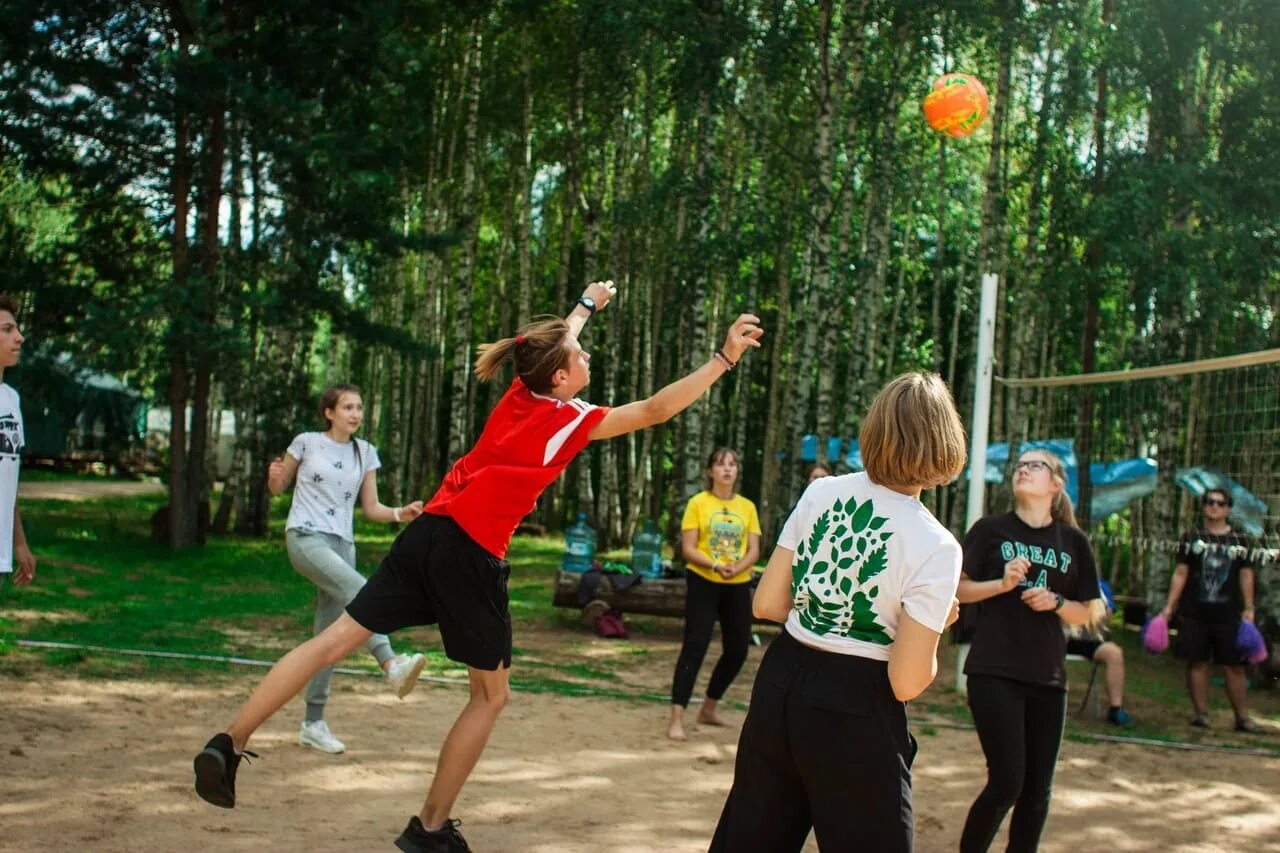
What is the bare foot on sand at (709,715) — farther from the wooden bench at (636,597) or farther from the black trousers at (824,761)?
the black trousers at (824,761)

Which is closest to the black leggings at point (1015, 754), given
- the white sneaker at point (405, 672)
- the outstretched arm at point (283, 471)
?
the white sneaker at point (405, 672)

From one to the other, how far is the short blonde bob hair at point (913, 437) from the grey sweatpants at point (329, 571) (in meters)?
3.64

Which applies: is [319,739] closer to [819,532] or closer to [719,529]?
[719,529]

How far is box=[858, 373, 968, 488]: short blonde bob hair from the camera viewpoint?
2.84 m

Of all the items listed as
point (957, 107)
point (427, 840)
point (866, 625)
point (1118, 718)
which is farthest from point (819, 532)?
point (957, 107)

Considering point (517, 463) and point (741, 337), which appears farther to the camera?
point (517, 463)

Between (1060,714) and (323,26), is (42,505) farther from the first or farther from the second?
(1060,714)

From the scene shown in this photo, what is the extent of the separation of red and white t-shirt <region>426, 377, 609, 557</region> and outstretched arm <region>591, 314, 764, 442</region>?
9 cm

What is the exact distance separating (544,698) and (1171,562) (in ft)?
37.8

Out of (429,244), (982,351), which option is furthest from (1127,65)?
(429,244)

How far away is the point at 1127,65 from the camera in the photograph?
16.1 m

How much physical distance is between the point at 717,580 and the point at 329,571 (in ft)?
8.26

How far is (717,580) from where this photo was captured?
7.67 metres

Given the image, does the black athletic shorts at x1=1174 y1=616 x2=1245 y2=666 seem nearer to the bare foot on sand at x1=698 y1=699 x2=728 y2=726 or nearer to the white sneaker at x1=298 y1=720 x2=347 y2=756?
the bare foot on sand at x1=698 y1=699 x2=728 y2=726
